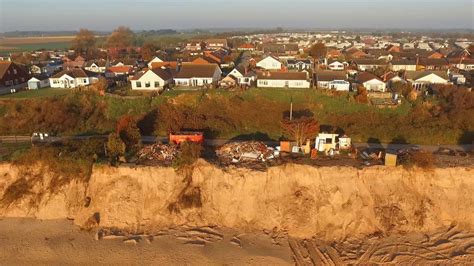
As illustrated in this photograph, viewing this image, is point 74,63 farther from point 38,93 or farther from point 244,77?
point 244,77

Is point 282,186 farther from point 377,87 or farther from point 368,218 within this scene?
point 377,87

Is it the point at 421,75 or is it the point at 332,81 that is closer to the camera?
the point at 332,81

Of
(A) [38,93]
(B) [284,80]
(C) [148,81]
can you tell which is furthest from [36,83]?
(B) [284,80]

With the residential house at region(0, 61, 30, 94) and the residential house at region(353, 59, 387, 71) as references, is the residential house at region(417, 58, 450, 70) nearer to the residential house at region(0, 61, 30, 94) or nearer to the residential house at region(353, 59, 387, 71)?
the residential house at region(353, 59, 387, 71)

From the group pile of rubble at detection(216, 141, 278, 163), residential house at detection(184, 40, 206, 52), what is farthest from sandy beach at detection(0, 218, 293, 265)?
residential house at detection(184, 40, 206, 52)

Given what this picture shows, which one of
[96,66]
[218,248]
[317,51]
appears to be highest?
[317,51]

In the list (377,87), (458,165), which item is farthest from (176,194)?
(377,87)

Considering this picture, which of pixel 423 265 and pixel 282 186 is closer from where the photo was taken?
pixel 423 265
